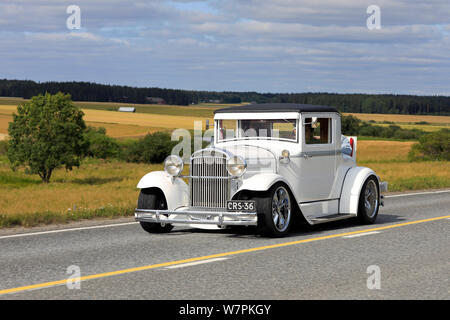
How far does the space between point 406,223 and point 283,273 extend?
550cm

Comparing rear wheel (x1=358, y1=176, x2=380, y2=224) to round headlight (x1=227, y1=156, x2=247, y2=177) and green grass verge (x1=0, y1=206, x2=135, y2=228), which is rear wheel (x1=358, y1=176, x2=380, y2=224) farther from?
green grass verge (x1=0, y1=206, x2=135, y2=228)

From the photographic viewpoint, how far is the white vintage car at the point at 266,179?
32.9 ft

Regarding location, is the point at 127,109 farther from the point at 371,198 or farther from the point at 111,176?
the point at 371,198

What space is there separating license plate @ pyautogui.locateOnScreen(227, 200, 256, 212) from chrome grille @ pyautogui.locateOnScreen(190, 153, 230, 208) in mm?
366

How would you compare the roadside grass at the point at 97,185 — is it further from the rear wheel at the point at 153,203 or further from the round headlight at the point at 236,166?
the round headlight at the point at 236,166

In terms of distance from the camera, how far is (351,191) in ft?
38.8

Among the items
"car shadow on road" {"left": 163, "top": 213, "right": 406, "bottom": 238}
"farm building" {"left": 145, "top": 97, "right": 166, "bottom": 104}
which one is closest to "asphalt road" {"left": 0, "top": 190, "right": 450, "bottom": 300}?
"car shadow on road" {"left": 163, "top": 213, "right": 406, "bottom": 238}

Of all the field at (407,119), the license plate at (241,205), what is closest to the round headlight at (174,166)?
the license plate at (241,205)

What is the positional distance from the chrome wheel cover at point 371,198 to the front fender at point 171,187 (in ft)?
11.4

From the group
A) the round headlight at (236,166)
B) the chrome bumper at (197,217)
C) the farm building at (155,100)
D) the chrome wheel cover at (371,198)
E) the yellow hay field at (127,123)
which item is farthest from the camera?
the farm building at (155,100)

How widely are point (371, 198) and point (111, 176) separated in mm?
34229

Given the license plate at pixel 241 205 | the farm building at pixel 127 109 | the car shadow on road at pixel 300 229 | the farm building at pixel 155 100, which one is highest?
the farm building at pixel 155 100
